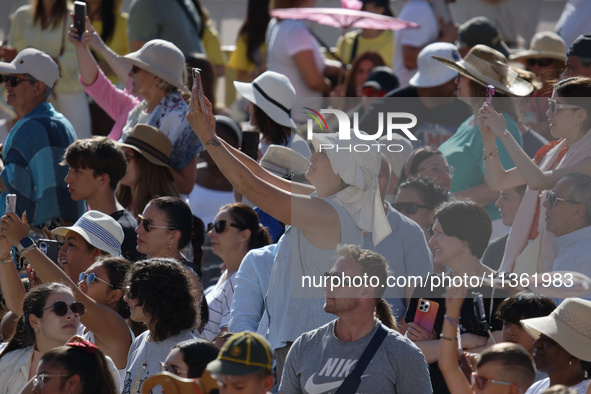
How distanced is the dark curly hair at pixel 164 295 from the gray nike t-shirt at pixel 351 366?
55 cm

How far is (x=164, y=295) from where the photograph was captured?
15.0 ft

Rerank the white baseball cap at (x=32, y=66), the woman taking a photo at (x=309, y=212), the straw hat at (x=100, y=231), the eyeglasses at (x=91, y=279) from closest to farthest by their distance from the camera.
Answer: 1. the woman taking a photo at (x=309, y=212)
2. the eyeglasses at (x=91, y=279)
3. the straw hat at (x=100, y=231)
4. the white baseball cap at (x=32, y=66)

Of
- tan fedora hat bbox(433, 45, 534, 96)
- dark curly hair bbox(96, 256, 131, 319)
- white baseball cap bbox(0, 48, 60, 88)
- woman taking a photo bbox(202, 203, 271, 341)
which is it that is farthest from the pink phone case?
white baseball cap bbox(0, 48, 60, 88)

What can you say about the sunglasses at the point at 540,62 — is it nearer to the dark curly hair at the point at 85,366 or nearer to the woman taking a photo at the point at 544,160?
the woman taking a photo at the point at 544,160

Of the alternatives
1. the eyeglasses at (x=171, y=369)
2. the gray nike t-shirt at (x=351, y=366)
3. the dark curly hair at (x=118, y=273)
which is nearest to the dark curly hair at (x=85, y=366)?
the eyeglasses at (x=171, y=369)

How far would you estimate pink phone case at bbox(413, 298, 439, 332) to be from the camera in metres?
4.74

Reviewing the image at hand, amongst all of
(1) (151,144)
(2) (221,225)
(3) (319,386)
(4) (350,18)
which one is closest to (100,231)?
(2) (221,225)

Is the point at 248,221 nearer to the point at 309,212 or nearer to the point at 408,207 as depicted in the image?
the point at 408,207

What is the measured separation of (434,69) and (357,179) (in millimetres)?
2527

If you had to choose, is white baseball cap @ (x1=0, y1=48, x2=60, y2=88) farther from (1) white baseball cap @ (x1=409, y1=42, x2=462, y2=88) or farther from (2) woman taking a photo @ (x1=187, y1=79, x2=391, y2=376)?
(1) white baseball cap @ (x1=409, y1=42, x2=462, y2=88)

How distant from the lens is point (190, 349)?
4.05m

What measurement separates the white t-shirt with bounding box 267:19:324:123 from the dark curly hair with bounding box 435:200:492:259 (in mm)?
3515

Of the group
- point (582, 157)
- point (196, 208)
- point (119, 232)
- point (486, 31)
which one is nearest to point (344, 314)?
point (582, 157)

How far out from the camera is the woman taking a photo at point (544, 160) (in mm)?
4816
